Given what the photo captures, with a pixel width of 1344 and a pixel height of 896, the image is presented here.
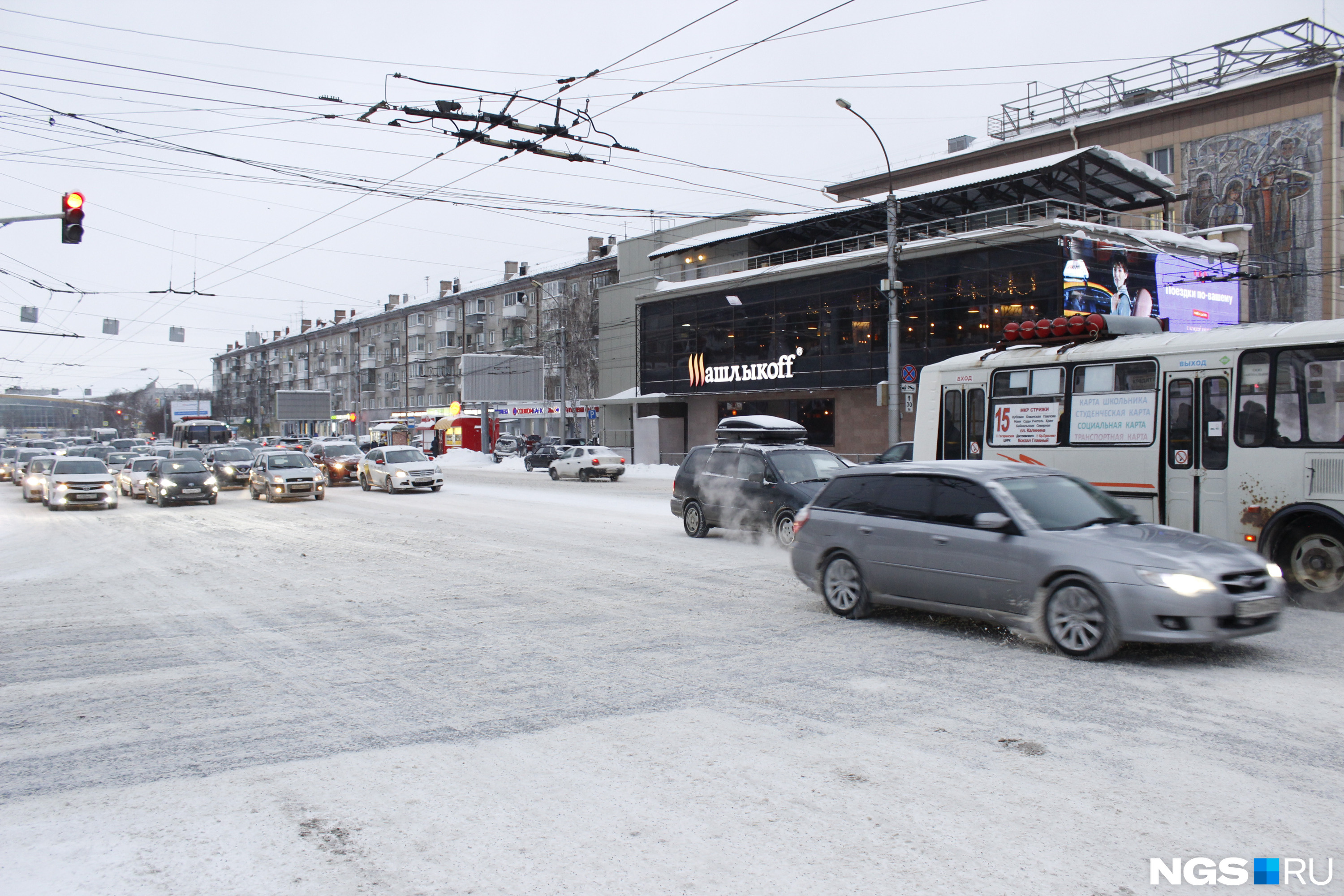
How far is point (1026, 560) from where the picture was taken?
7.31 meters

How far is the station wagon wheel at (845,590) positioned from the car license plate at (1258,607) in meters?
3.05

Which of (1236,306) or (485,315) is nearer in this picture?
(1236,306)

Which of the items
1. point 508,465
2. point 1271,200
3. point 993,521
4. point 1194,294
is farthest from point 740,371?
point 993,521

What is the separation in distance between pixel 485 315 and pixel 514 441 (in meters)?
21.6

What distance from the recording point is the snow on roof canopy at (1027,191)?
3331 centimetres

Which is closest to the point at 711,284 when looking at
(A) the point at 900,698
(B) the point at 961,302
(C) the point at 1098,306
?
(B) the point at 961,302

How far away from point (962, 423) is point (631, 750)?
9519 mm

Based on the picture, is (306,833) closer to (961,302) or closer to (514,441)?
(961,302)

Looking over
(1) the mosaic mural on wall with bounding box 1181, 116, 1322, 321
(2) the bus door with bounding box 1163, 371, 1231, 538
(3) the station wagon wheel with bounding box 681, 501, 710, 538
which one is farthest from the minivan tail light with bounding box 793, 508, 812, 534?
(1) the mosaic mural on wall with bounding box 1181, 116, 1322, 321

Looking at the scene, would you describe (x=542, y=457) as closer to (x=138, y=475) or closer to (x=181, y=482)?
(x=138, y=475)

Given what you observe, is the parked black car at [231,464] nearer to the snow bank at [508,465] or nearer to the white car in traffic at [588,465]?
the white car in traffic at [588,465]

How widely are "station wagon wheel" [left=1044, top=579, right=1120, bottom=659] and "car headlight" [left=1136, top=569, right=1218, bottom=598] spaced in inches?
15.8

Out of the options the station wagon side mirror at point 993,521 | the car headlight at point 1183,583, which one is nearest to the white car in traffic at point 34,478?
the station wagon side mirror at point 993,521

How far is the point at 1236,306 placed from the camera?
35250 mm
